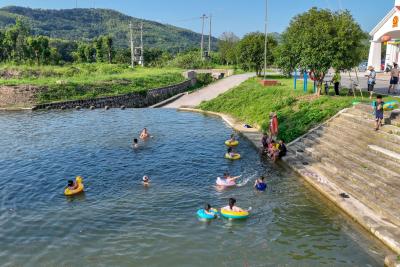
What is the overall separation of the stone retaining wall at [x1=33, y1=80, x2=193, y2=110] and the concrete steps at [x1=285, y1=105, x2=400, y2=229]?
91.1ft

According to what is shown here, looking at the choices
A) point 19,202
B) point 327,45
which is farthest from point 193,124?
point 19,202

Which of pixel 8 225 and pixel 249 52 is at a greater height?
pixel 249 52

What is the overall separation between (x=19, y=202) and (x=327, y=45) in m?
22.5

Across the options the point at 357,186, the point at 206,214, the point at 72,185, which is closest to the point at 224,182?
the point at 206,214

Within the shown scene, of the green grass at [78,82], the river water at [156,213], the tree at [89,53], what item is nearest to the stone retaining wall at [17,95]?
the green grass at [78,82]

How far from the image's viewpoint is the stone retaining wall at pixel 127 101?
42272 millimetres

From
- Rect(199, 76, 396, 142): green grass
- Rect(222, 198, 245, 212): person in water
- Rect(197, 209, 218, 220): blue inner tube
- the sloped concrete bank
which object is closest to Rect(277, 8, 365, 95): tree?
Rect(199, 76, 396, 142): green grass

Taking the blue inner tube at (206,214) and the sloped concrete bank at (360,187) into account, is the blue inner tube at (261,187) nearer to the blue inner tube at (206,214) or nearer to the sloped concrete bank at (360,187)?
the sloped concrete bank at (360,187)

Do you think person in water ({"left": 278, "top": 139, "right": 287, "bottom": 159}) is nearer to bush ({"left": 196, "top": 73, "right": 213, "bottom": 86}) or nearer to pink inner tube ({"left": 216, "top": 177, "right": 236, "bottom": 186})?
pink inner tube ({"left": 216, "top": 177, "right": 236, "bottom": 186})

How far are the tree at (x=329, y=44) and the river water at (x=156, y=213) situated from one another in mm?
8659

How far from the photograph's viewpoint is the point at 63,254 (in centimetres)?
1161

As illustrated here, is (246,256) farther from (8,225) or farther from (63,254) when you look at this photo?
A: (8,225)

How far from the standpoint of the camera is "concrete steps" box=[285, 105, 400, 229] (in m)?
14.1

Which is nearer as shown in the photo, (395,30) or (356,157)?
(356,157)
